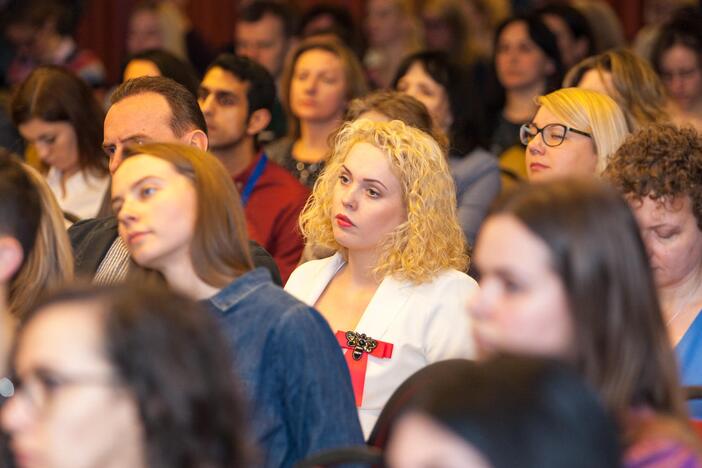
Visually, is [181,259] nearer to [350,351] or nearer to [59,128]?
[350,351]

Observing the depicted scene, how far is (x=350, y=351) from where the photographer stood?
303 centimetres

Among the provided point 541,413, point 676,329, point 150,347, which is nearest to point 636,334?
point 541,413

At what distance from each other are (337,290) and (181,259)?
87cm

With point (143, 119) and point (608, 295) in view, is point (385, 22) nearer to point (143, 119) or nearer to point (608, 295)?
point (143, 119)

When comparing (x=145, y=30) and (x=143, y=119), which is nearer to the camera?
(x=143, y=119)

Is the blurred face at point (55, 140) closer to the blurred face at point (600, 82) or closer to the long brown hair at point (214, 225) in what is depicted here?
the blurred face at point (600, 82)

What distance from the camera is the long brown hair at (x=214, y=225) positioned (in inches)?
94.3

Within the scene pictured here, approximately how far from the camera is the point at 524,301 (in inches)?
69.8

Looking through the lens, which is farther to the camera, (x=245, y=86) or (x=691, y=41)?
(x=691, y=41)

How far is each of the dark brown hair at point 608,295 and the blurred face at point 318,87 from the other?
10.2ft

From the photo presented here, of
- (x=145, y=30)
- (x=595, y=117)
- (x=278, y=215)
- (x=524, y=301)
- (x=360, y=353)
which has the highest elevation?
(x=145, y=30)

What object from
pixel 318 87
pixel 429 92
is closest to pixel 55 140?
pixel 318 87

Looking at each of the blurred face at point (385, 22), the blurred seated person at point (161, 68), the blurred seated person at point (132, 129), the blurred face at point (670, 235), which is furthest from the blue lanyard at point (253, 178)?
the blurred face at point (385, 22)

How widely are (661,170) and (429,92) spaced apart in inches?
84.8
